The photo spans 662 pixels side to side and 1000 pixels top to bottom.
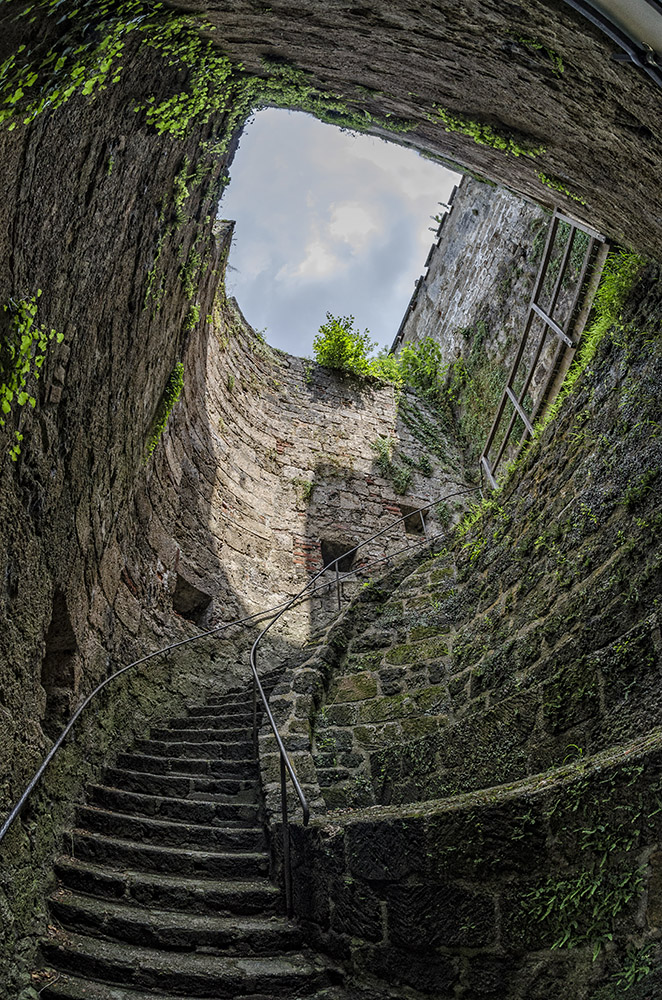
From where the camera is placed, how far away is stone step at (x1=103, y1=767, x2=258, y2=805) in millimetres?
4113

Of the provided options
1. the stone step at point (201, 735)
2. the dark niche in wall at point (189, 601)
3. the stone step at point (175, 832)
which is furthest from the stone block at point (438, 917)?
the dark niche in wall at point (189, 601)

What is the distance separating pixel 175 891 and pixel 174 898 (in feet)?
0.10

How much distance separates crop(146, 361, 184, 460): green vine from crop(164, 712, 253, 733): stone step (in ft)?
7.31

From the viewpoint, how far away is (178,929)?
3.04 meters

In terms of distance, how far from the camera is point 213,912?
3236 mm

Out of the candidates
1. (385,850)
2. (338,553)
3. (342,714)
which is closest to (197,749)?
(342,714)

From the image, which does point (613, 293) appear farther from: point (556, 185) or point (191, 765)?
point (191, 765)

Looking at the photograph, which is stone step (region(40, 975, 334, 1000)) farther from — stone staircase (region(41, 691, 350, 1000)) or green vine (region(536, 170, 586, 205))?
green vine (region(536, 170, 586, 205))

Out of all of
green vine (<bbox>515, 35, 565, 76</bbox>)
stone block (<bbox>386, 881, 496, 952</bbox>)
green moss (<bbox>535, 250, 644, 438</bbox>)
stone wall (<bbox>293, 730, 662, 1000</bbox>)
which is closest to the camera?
stone wall (<bbox>293, 730, 662, 1000</bbox>)

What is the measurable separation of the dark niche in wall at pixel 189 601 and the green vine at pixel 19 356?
321cm

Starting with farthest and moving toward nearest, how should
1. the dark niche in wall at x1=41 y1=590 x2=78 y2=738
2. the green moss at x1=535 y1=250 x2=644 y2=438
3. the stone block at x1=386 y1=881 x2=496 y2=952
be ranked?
the green moss at x1=535 y1=250 x2=644 y2=438 < the dark niche in wall at x1=41 y1=590 x2=78 y2=738 < the stone block at x1=386 y1=881 x2=496 y2=952

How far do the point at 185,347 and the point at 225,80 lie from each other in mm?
3040

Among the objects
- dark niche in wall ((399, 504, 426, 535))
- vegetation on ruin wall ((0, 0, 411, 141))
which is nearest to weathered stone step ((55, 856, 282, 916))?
vegetation on ruin wall ((0, 0, 411, 141))

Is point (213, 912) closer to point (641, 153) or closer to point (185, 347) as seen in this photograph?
point (641, 153)
